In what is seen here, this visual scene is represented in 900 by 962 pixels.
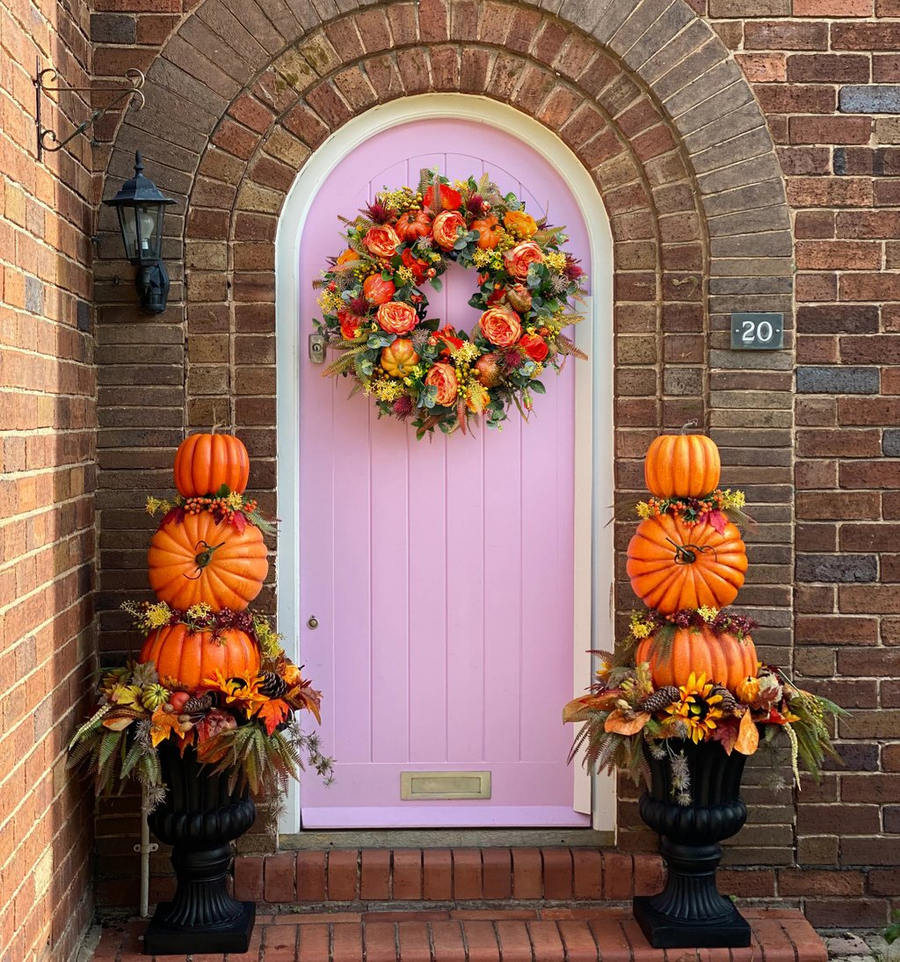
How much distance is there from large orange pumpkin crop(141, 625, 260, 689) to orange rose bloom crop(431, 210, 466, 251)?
5.00ft

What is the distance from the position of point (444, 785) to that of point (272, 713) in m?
0.99

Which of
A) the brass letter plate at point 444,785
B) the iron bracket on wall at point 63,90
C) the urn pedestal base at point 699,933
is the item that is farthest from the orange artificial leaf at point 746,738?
the iron bracket on wall at point 63,90

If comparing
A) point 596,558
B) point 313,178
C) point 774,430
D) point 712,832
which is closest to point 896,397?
point 774,430

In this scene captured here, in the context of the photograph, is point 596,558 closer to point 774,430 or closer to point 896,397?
point 774,430

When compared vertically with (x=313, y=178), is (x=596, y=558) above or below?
below

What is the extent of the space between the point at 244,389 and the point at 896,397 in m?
2.36

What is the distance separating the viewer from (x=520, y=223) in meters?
4.05

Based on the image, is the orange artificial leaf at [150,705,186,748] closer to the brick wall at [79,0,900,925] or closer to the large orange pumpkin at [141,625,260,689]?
the large orange pumpkin at [141,625,260,689]

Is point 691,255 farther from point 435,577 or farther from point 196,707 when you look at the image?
point 196,707

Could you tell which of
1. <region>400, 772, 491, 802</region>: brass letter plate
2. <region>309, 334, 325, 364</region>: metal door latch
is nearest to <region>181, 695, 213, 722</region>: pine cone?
<region>400, 772, 491, 802</region>: brass letter plate

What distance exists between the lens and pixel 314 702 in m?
3.82

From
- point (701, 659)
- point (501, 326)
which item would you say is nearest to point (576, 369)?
point (501, 326)

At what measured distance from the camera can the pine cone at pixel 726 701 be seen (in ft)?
11.9

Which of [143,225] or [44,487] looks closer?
[44,487]
